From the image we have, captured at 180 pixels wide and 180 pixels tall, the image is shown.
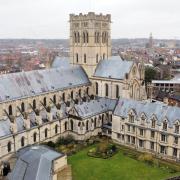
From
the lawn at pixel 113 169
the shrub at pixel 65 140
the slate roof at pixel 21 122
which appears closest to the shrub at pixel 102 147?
the lawn at pixel 113 169

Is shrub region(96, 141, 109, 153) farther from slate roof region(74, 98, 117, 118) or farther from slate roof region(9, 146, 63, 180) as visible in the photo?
slate roof region(9, 146, 63, 180)

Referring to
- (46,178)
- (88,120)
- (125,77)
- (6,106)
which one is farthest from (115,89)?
(46,178)

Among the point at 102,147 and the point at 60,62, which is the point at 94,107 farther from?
the point at 60,62

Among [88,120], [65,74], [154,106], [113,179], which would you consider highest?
[65,74]

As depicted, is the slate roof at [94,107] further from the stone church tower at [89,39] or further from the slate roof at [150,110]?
the stone church tower at [89,39]

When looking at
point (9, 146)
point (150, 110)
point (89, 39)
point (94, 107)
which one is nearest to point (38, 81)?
point (94, 107)

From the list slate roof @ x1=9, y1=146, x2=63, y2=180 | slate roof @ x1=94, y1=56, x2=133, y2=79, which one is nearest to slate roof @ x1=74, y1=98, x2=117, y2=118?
slate roof @ x1=94, y1=56, x2=133, y2=79

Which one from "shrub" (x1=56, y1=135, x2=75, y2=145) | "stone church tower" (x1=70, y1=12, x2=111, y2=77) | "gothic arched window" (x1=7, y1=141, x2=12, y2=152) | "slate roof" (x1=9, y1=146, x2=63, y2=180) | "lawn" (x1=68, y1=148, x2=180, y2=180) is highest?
"stone church tower" (x1=70, y1=12, x2=111, y2=77)

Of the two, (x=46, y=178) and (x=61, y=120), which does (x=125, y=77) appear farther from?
(x=46, y=178)
